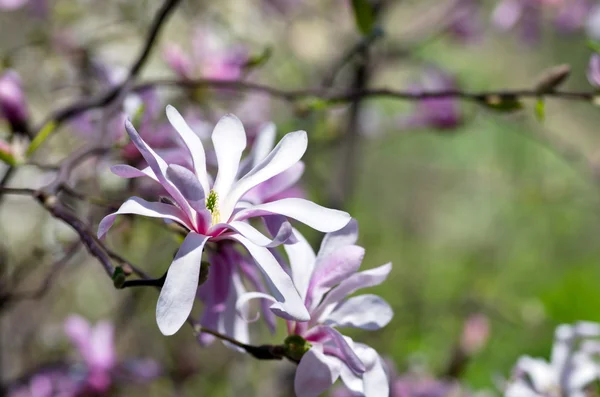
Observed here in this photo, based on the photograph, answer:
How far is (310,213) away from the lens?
0.41m

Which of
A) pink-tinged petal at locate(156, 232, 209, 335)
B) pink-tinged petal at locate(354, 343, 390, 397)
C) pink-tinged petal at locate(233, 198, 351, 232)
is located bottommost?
pink-tinged petal at locate(354, 343, 390, 397)

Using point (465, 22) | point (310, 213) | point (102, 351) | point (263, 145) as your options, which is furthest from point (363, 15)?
point (465, 22)

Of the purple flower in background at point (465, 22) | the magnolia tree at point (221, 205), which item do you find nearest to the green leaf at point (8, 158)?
the magnolia tree at point (221, 205)

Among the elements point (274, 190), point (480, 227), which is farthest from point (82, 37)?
point (480, 227)

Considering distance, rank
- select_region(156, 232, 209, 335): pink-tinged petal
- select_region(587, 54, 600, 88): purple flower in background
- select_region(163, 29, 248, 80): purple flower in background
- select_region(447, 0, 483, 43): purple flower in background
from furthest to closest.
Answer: select_region(447, 0, 483, 43): purple flower in background
select_region(163, 29, 248, 80): purple flower in background
select_region(587, 54, 600, 88): purple flower in background
select_region(156, 232, 209, 335): pink-tinged petal

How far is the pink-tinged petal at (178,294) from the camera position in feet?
1.21

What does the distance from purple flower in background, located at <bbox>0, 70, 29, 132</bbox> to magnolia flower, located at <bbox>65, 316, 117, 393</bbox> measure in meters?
0.22

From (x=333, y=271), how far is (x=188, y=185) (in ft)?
0.39

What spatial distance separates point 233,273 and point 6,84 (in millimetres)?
345

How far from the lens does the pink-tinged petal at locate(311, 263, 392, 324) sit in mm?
457

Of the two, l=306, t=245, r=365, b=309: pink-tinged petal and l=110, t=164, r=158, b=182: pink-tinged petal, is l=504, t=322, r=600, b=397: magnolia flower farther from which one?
l=110, t=164, r=158, b=182: pink-tinged petal

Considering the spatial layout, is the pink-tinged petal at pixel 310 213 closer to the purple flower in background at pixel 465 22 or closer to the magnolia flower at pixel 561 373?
the magnolia flower at pixel 561 373

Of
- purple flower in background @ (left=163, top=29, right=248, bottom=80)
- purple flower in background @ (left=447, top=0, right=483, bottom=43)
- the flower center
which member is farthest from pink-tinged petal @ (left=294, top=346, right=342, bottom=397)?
purple flower in background @ (left=447, top=0, right=483, bottom=43)

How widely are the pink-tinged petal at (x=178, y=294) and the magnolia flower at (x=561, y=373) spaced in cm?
39
